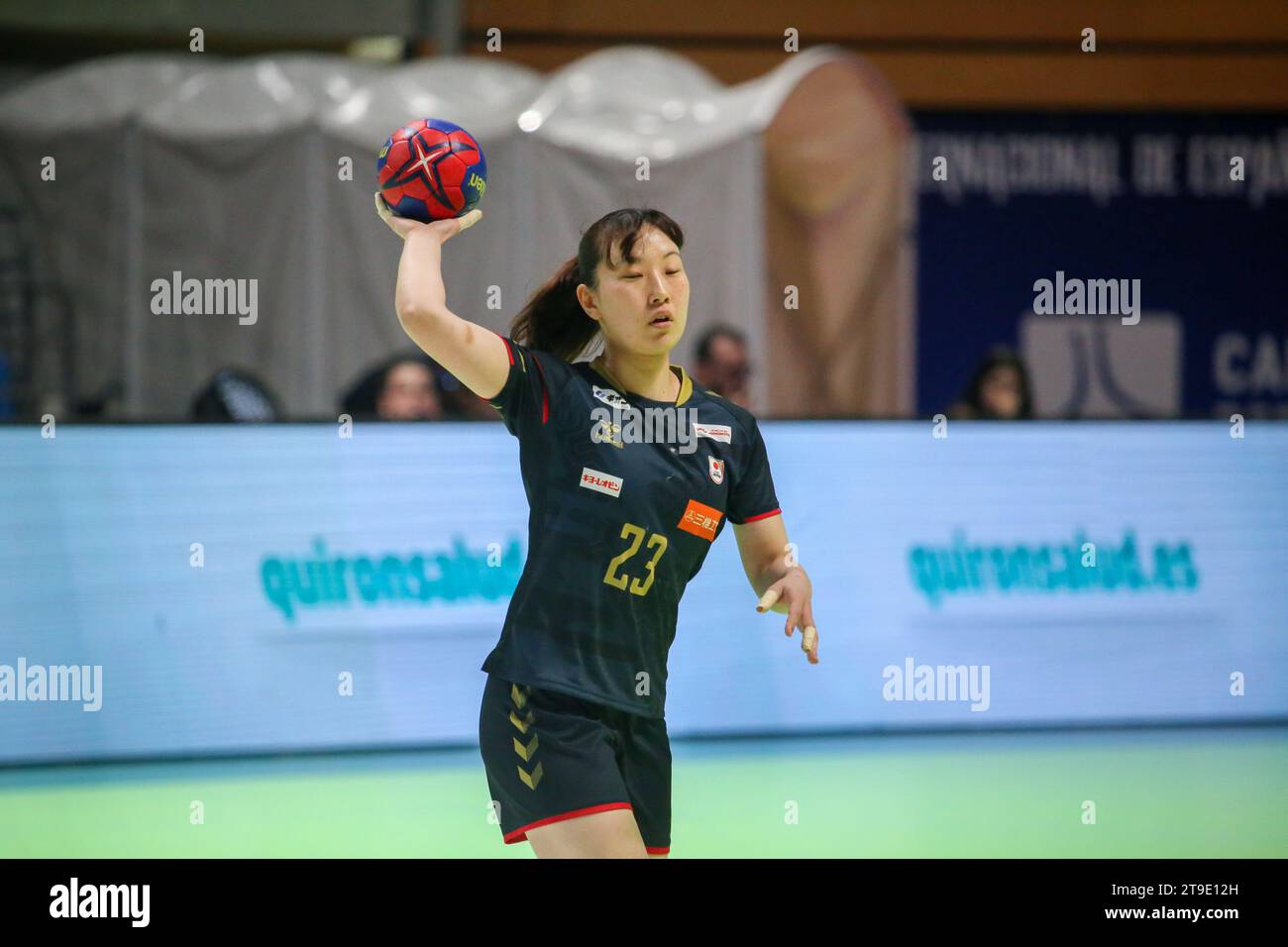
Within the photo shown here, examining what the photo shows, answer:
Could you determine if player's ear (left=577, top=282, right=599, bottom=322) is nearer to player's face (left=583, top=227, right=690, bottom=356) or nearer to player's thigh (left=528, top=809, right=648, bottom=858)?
player's face (left=583, top=227, right=690, bottom=356)

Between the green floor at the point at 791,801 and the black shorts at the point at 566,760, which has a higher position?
the black shorts at the point at 566,760

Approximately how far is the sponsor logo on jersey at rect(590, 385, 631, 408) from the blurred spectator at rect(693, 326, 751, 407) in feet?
15.8

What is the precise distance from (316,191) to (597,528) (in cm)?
754

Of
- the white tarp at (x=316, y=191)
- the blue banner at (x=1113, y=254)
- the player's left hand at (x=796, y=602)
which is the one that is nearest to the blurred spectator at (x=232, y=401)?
the white tarp at (x=316, y=191)

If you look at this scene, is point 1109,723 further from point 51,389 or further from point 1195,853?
point 51,389

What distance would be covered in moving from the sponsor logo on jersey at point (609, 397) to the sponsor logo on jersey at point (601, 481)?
0.18 metres

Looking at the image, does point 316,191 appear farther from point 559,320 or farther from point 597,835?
point 597,835

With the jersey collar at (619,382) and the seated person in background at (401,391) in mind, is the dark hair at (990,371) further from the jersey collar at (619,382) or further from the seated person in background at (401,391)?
the jersey collar at (619,382)

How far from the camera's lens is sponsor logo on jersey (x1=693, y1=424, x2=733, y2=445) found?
3.87 metres

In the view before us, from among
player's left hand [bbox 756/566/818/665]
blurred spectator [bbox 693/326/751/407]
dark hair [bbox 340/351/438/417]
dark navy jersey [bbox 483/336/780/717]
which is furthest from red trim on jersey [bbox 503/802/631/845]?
blurred spectator [bbox 693/326/751/407]

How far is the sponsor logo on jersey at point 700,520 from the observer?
3812mm

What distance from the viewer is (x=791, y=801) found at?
249 inches
